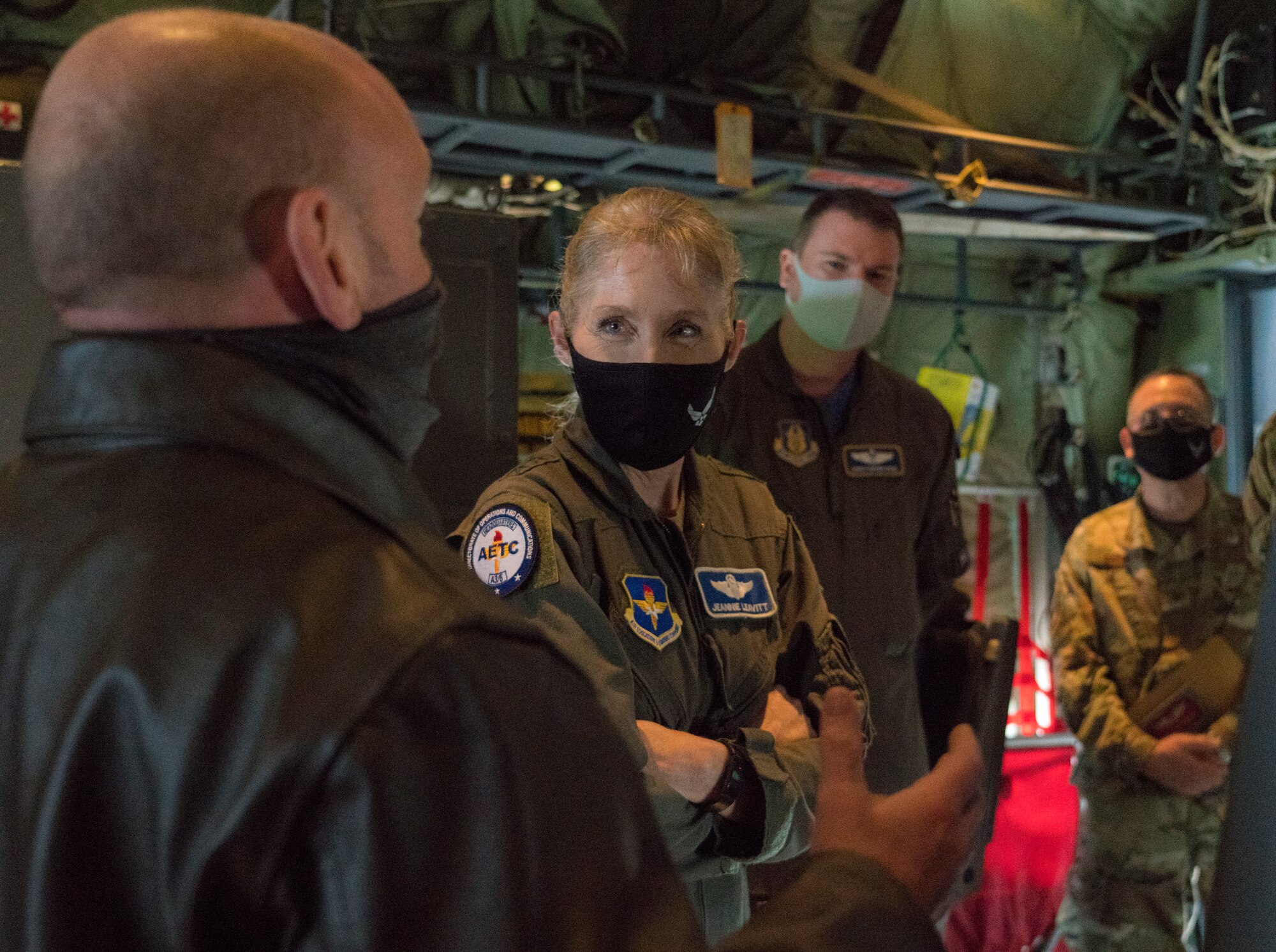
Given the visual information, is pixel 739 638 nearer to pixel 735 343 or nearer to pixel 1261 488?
pixel 735 343

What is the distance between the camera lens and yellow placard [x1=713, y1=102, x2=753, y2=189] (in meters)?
3.98

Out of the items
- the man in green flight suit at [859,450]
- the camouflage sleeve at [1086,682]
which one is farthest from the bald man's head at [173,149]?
the camouflage sleeve at [1086,682]

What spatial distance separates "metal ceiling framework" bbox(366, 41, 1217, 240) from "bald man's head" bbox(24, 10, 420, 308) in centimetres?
309

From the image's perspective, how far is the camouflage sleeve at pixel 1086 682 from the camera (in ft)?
9.98

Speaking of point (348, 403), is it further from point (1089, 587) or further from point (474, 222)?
point (1089, 587)

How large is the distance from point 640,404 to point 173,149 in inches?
37.3

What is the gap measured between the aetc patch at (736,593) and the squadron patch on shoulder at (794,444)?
90cm

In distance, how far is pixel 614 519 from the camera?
159cm

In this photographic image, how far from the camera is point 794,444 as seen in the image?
102 inches

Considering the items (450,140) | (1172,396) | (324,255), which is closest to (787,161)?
(450,140)

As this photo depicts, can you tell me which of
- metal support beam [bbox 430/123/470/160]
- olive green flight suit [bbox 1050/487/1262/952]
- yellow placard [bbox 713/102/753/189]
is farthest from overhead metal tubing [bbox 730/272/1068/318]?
olive green flight suit [bbox 1050/487/1262/952]

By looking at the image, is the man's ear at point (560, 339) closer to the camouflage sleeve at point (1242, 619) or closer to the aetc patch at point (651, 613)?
the aetc patch at point (651, 613)

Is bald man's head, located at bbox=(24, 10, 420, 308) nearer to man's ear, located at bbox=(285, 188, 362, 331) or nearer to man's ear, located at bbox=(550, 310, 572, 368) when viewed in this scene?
man's ear, located at bbox=(285, 188, 362, 331)

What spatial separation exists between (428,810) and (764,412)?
6.59 ft
